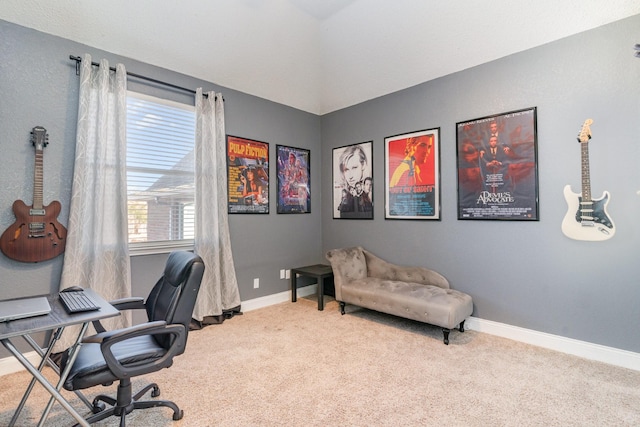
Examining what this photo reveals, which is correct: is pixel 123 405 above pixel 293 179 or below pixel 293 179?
below

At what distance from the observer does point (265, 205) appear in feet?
13.3

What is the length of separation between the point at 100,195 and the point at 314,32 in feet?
9.05

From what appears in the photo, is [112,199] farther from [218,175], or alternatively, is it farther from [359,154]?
[359,154]

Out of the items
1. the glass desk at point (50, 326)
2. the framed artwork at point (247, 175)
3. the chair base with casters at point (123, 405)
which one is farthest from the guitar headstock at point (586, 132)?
the chair base with casters at point (123, 405)

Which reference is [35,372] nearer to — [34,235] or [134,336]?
[134,336]

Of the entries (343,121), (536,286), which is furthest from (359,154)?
(536,286)

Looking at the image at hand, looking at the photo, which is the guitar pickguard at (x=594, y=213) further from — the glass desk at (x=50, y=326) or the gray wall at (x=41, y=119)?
the gray wall at (x=41, y=119)

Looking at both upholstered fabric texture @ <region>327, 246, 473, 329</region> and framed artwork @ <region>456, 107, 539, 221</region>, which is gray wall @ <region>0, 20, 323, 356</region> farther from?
framed artwork @ <region>456, 107, 539, 221</region>

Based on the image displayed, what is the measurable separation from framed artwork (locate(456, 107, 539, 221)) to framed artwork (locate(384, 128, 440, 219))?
278 millimetres

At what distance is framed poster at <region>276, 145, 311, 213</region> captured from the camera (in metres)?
4.21

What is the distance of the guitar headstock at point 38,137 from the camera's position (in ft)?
8.13

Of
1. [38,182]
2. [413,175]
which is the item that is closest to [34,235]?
[38,182]

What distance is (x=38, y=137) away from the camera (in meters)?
A: 2.48

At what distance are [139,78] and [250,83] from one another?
120 centimetres
